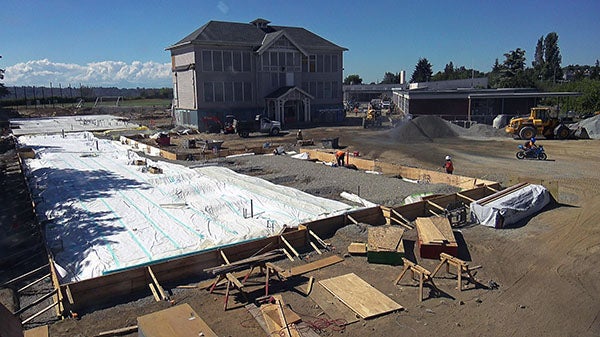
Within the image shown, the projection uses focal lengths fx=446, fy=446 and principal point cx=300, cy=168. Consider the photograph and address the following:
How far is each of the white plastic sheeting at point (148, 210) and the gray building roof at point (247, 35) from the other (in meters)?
21.4

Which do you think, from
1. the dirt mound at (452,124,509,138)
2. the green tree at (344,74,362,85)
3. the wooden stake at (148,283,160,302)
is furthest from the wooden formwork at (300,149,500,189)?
the green tree at (344,74,362,85)

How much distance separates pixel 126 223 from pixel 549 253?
1069 centimetres

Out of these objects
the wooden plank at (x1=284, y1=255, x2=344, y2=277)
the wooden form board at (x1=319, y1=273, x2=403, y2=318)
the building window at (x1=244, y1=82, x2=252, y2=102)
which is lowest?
the wooden form board at (x1=319, y1=273, x2=403, y2=318)

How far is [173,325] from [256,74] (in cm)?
3644

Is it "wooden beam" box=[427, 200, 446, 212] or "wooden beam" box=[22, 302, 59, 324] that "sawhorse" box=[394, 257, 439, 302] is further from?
"wooden beam" box=[22, 302, 59, 324]

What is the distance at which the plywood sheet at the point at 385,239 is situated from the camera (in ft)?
32.9

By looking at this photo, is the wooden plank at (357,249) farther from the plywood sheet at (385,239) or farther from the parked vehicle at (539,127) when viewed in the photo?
the parked vehicle at (539,127)

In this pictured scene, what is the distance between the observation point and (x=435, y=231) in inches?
428

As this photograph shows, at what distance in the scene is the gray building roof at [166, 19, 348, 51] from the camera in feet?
127

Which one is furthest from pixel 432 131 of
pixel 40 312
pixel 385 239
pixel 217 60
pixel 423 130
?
pixel 40 312

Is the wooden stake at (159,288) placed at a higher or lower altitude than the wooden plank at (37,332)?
higher

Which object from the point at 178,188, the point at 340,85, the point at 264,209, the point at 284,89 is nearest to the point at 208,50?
the point at 284,89

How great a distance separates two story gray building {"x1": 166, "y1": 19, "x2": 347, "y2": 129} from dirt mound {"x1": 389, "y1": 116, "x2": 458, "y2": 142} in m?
12.9

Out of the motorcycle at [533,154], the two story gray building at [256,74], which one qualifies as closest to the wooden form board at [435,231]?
the motorcycle at [533,154]
